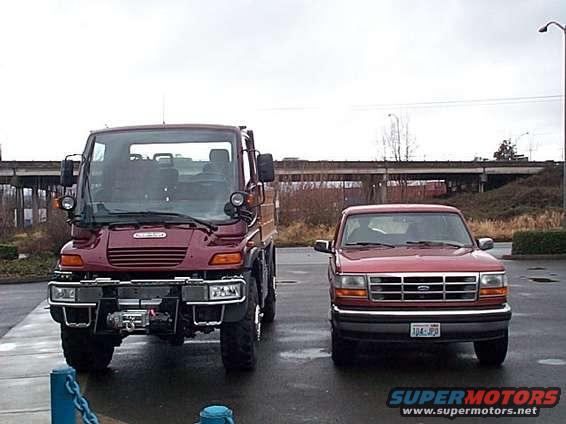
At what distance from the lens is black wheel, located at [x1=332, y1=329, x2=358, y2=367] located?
7.85 m

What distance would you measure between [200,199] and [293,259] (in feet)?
55.4

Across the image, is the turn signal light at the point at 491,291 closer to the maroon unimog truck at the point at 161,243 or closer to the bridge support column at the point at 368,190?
the maroon unimog truck at the point at 161,243

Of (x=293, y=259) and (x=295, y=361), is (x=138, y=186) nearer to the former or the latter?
(x=295, y=361)

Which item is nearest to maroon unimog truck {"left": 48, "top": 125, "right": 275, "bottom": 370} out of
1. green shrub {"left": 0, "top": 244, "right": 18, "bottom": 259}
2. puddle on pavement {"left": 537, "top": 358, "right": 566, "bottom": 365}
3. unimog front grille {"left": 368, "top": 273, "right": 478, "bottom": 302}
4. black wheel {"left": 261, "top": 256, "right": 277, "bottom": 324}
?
unimog front grille {"left": 368, "top": 273, "right": 478, "bottom": 302}

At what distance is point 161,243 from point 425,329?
2.77 m

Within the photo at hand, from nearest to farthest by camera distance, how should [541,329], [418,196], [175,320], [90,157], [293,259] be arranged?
[175,320], [90,157], [541,329], [293,259], [418,196]

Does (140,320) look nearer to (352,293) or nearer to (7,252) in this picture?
(352,293)

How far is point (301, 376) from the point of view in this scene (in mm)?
7668

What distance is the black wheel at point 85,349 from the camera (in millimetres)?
7691

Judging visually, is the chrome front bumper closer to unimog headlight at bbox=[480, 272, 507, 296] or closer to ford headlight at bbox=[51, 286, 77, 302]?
A: ford headlight at bbox=[51, 286, 77, 302]

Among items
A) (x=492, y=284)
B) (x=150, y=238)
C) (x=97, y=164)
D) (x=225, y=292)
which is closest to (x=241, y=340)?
(x=225, y=292)

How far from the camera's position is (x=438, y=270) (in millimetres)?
7410

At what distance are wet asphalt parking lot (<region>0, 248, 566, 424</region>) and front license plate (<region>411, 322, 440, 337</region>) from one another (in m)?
0.50

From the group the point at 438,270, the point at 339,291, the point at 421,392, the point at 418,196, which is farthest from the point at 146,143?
the point at 418,196
